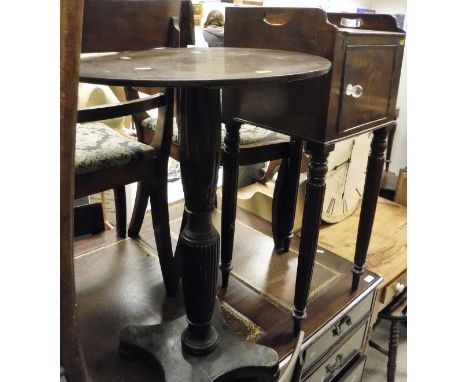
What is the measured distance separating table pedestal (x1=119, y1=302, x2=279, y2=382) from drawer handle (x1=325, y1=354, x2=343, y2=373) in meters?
0.42

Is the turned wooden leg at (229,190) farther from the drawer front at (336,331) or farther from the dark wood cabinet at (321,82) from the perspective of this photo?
the drawer front at (336,331)

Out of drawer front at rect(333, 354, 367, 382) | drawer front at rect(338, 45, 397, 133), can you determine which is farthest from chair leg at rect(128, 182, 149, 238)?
drawer front at rect(333, 354, 367, 382)

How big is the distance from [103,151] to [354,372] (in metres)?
1.16

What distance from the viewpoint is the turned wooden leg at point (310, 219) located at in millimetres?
943

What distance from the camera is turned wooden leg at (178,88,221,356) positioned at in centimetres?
76

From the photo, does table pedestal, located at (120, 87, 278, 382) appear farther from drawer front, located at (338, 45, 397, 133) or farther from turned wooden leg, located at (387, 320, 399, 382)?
turned wooden leg, located at (387, 320, 399, 382)

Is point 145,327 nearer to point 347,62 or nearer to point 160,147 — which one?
point 160,147

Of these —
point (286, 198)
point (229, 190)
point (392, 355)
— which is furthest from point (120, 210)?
point (392, 355)

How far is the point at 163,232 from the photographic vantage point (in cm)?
122

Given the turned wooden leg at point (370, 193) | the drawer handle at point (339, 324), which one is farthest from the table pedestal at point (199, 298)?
the turned wooden leg at point (370, 193)

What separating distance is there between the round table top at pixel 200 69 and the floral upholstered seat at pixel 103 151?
29 centimetres
